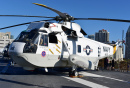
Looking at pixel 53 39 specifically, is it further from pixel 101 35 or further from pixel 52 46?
pixel 101 35

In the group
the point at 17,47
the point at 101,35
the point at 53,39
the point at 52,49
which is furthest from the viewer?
the point at 101,35

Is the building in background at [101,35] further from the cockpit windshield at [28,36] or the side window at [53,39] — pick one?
the cockpit windshield at [28,36]

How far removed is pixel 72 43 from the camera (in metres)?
13.3

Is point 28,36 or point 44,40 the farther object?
point 44,40

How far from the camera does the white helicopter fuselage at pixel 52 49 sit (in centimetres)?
1081

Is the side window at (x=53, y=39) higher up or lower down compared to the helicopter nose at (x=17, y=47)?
higher up

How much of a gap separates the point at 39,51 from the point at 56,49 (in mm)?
1591

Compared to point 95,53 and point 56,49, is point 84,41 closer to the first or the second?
point 95,53

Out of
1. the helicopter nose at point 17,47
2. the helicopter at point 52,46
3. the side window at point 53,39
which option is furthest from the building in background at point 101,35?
the helicopter nose at point 17,47

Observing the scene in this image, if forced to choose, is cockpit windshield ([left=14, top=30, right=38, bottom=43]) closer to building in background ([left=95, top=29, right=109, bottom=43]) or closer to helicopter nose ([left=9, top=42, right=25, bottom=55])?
helicopter nose ([left=9, top=42, right=25, bottom=55])

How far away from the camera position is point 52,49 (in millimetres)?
11891

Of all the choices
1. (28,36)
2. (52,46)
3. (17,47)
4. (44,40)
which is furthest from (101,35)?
(17,47)

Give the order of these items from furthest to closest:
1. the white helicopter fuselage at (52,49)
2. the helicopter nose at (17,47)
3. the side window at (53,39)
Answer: the side window at (53,39) → the white helicopter fuselage at (52,49) → the helicopter nose at (17,47)

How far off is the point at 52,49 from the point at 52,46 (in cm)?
25
